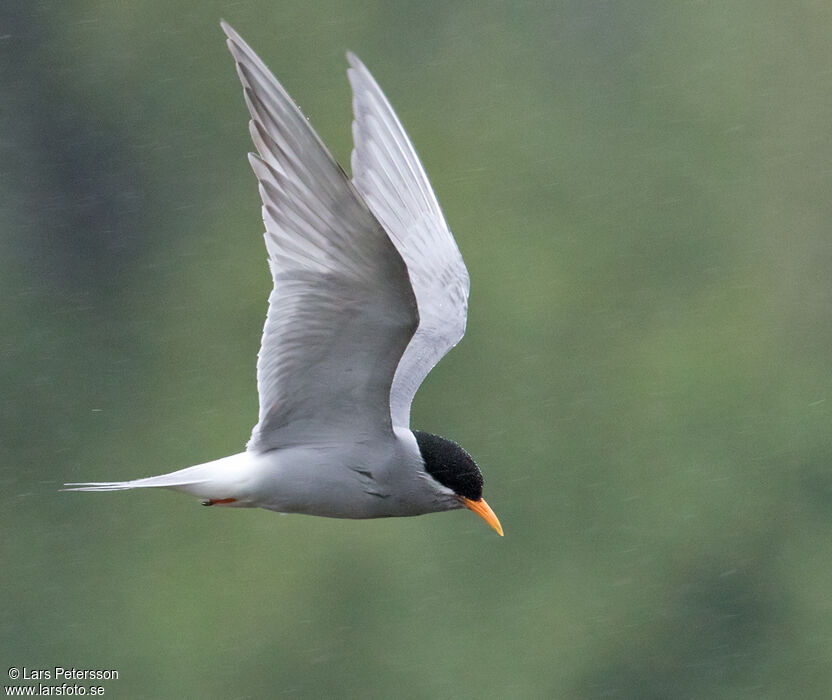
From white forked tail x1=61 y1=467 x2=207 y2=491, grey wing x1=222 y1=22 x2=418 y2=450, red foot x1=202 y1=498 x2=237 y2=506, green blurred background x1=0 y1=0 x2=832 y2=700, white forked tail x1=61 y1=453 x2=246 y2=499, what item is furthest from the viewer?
green blurred background x1=0 y1=0 x2=832 y2=700

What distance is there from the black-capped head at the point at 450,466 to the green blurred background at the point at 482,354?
6210mm

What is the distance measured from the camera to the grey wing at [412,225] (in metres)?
4.37

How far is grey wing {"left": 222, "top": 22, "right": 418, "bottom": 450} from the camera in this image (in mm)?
3328

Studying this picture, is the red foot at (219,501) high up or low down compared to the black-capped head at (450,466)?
down

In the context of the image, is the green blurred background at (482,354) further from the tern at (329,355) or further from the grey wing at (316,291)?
the grey wing at (316,291)

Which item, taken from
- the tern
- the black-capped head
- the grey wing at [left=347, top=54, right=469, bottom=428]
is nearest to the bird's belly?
the tern

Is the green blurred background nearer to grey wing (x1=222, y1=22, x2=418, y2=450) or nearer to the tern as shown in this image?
the tern

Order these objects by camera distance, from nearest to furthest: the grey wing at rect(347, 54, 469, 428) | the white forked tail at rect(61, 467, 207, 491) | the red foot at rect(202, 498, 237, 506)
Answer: the white forked tail at rect(61, 467, 207, 491) < the red foot at rect(202, 498, 237, 506) < the grey wing at rect(347, 54, 469, 428)

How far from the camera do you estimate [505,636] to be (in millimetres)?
10500

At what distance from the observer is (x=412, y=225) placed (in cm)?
477

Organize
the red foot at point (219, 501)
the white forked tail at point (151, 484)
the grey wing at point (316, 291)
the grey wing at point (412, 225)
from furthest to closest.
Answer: the grey wing at point (412, 225)
the red foot at point (219, 501)
the white forked tail at point (151, 484)
the grey wing at point (316, 291)

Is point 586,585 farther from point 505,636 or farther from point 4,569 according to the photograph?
point 4,569

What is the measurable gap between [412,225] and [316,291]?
121 cm

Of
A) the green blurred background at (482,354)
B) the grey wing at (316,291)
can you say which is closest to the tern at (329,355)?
the grey wing at (316,291)
